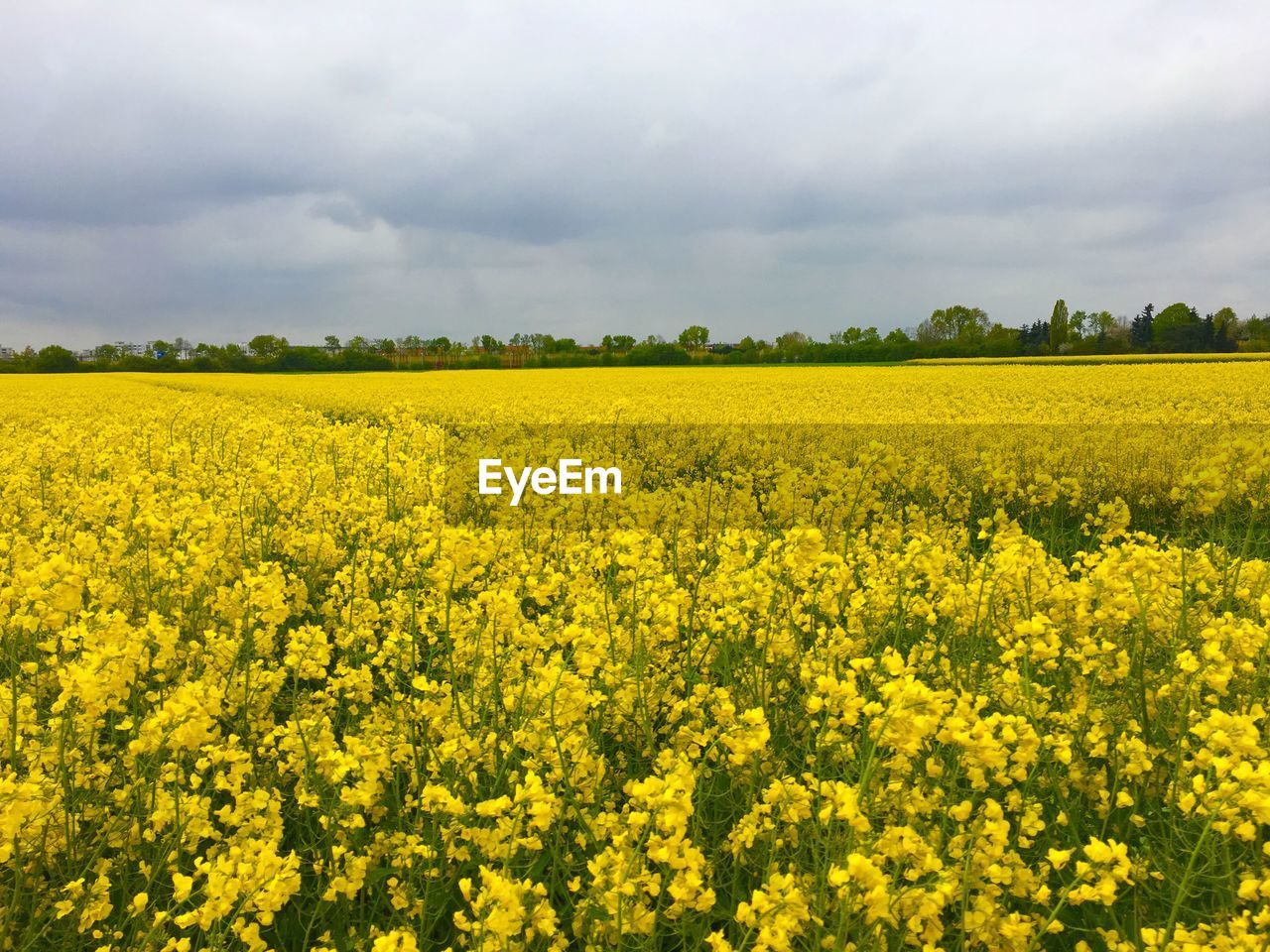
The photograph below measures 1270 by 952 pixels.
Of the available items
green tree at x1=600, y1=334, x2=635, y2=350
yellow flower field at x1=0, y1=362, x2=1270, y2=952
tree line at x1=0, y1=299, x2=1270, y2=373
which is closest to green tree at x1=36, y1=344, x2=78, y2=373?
tree line at x1=0, y1=299, x2=1270, y2=373

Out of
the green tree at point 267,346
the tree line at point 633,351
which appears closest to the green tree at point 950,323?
the tree line at point 633,351

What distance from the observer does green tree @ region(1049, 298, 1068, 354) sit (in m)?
79.4

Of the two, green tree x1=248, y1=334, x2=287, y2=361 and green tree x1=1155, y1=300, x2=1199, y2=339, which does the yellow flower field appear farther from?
green tree x1=1155, y1=300, x2=1199, y2=339

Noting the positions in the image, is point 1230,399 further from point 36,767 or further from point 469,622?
point 36,767

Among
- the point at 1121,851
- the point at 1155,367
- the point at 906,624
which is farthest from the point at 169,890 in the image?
the point at 1155,367

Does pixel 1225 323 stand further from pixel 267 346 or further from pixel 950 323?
pixel 267 346

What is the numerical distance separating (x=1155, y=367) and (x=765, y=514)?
28444 millimetres

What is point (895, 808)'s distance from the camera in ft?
8.15

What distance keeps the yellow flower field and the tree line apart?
59066mm

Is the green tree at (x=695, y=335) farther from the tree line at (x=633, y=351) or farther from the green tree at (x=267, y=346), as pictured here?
the green tree at (x=267, y=346)

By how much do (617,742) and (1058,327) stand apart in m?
92.0

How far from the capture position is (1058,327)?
8106 centimetres

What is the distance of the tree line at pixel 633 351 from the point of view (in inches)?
2608

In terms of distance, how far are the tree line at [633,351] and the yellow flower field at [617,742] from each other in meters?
59.1
